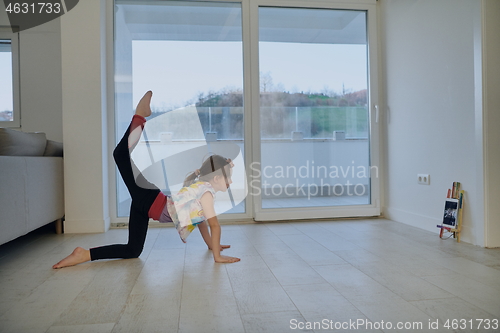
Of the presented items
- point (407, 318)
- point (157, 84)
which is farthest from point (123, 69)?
point (407, 318)

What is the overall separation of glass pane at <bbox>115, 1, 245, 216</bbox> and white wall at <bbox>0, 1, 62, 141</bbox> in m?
0.70

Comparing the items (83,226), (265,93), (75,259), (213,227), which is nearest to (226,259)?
(213,227)

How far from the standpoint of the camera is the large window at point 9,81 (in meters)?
3.86

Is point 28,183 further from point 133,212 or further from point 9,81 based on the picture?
point 9,81

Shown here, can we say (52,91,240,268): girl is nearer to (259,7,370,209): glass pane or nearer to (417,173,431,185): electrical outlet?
(259,7,370,209): glass pane

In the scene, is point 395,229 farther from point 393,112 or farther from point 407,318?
point 407,318

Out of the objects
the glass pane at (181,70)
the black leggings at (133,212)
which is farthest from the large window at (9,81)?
the black leggings at (133,212)

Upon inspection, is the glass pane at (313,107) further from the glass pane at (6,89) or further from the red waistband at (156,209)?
the glass pane at (6,89)

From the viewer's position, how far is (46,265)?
7.38ft

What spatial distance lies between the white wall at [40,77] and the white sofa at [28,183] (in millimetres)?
777

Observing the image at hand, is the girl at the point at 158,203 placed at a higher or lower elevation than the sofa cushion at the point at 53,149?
lower

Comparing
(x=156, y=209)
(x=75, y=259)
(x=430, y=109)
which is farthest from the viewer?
(x=430, y=109)

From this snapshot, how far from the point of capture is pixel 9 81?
3.93 meters

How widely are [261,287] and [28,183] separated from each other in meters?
1.72
